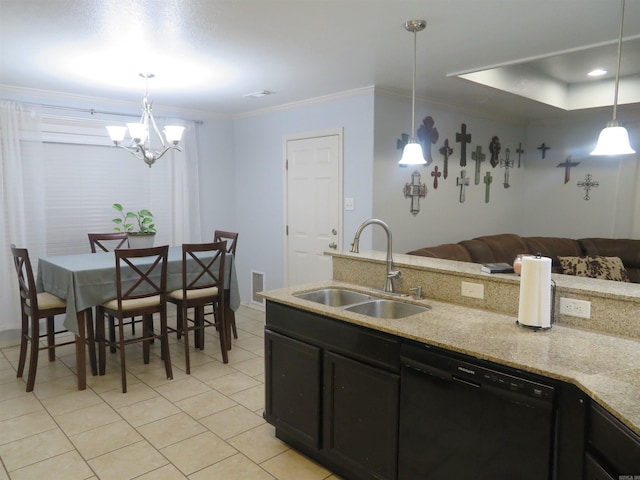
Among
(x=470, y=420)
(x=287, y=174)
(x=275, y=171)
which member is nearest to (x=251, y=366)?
(x=287, y=174)

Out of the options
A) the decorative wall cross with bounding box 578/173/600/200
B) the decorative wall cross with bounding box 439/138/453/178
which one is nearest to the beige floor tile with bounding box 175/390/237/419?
the decorative wall cross with bounding box 439/138/453/178

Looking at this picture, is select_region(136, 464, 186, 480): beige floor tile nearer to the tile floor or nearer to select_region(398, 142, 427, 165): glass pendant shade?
the tile floor

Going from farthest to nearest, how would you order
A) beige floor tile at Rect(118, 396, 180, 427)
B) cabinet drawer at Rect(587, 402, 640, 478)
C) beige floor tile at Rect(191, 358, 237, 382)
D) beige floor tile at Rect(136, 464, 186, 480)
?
beige floor tile at Rect(191, 358, 237, 382) < beige floor tile at Rect(118, 396, 180, 427) < beige floor tile at Rect(136, 464, 186, 480) < cabinet drawer at Rect(587, 402, 640, 478)

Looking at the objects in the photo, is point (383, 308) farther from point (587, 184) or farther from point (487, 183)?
point (587, 184)

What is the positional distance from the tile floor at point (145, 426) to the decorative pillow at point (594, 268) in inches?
118

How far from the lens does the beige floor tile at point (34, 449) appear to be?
2.45 metres

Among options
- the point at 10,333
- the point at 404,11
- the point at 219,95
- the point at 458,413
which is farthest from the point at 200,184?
the point at 458,413

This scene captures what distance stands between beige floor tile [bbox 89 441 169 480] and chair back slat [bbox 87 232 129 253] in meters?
2.18

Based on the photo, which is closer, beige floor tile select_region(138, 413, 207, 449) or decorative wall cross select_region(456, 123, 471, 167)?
beige floor tile select_region(138, 413, 207, 449)

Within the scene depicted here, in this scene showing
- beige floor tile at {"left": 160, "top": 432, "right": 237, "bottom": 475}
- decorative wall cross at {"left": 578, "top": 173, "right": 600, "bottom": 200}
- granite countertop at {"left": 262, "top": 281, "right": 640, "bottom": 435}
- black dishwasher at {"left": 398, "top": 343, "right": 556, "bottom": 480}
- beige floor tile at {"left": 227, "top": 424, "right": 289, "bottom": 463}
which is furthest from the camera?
decorative wall cross at {"left": 578, "top": 173, "right": 600, "bottom": 200}

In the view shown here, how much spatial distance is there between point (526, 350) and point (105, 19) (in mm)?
2663

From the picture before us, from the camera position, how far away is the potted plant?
4094 mm

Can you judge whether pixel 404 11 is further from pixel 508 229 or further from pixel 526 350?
pixel 508 229

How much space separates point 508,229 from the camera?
19.5 feet
